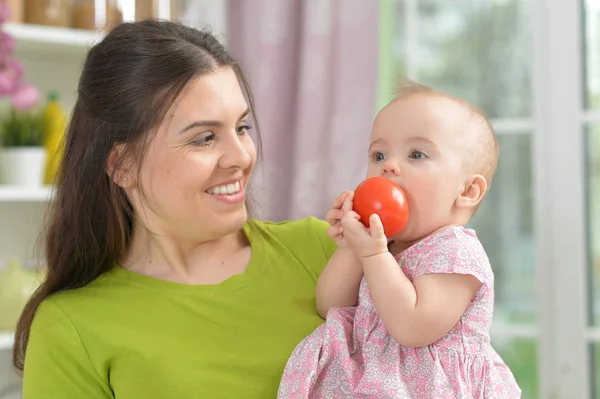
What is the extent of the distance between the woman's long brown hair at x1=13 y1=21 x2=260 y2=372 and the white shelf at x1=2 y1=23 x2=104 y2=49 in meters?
1.02

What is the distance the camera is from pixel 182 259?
1731 mm

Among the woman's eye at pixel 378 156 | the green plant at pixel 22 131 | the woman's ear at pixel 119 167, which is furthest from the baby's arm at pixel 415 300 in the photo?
the green plant at pixel 22 131

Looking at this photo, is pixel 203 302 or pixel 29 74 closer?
pixel 203 302

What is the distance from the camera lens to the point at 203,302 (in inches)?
64.8

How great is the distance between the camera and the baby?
1385 millimetres

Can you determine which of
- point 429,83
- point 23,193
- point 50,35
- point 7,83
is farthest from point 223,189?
point 429,83

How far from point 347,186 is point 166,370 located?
138 cm

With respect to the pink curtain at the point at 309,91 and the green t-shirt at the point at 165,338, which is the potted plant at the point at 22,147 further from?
the green t-shirt at the point at 165,338

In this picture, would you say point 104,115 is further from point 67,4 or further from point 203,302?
point 67,4

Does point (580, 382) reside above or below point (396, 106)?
below

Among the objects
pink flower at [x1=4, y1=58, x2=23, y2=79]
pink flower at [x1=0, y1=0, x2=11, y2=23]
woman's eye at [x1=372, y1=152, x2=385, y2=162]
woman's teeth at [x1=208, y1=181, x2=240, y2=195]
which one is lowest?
woman's teeth at [x1=208, y1=181, x2=240, y2=195]

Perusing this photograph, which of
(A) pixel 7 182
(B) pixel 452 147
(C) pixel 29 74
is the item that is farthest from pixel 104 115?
(C) pixel 29 74

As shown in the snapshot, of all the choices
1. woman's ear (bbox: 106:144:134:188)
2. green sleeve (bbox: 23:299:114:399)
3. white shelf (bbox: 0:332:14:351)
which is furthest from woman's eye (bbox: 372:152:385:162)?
white shelf (bbox: 0:332:14:351)

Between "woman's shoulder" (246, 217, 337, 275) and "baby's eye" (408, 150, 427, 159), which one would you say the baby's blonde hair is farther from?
"woman's shoulder" (246, 217, 337, 275)
